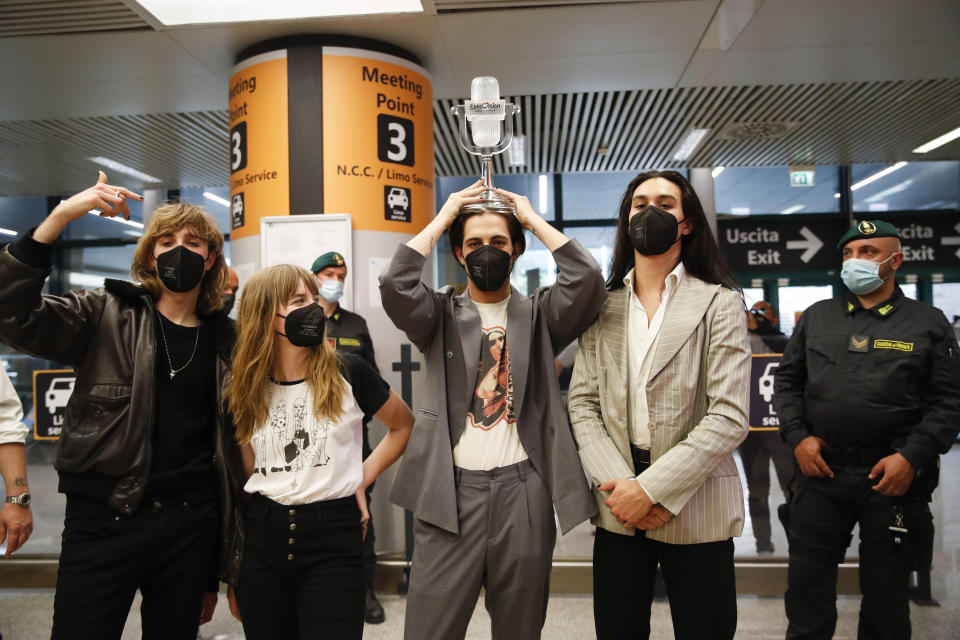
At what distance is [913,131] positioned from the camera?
5930mm

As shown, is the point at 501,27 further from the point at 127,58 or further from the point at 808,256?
the point at 808,256

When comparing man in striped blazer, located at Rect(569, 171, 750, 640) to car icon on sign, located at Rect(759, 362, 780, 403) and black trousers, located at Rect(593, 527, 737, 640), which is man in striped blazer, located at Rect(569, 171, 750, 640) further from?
car icon on sign, located at Rect(759, 362, 780, 403)

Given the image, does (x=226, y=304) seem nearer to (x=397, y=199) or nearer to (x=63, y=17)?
(x=397, y=199)

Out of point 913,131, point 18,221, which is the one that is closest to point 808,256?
point 913,131

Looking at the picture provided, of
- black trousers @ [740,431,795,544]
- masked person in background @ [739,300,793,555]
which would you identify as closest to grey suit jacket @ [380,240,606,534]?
masked person in background @ [739,300,793,555]

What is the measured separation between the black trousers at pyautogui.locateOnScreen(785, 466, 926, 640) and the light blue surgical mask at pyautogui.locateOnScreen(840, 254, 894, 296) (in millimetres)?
724

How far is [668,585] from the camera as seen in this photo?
1.78 m

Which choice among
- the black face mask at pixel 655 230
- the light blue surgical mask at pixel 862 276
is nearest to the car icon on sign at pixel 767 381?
the light blue surgical mask at pixel 862 276

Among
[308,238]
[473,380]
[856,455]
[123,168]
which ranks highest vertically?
[123,168]

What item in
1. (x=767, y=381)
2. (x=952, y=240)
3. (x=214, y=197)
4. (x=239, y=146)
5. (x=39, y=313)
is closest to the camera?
(x=39, y=313)

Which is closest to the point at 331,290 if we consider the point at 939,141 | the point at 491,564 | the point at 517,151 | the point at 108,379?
the point at 108,379

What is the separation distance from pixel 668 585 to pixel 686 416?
18.6 inches

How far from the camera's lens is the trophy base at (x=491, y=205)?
1817 millimetres

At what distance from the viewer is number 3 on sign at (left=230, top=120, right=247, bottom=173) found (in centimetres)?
388
